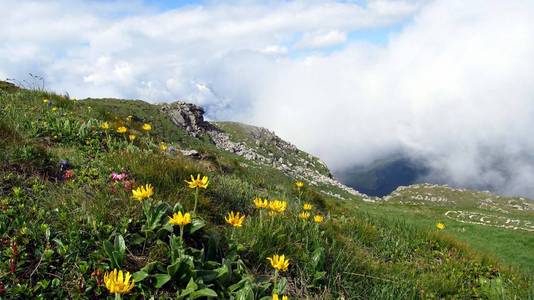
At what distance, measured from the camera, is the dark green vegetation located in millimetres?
3932

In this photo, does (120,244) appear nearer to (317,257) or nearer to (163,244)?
(163,244)

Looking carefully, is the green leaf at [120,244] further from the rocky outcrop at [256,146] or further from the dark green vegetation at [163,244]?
the rocky outcrop at [256,146]

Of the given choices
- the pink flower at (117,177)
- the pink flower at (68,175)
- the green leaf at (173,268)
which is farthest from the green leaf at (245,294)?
the pink flower at (68,175)

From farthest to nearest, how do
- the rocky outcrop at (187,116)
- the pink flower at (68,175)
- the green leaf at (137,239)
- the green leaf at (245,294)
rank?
the rocky outcrop at (187,116), the pink flower at (68,175), the green leaf at (137,239), the green leaf at (245,294)

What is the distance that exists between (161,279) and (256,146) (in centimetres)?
12338

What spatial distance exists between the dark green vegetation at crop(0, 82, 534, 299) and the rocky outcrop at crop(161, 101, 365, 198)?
2930 inches

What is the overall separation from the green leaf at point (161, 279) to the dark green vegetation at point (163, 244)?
0.04ft

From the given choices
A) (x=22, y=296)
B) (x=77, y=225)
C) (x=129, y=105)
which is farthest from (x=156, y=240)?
(x=129, y=105)

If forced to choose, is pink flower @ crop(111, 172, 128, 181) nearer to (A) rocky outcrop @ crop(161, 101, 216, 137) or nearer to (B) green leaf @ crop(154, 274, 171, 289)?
(B) green leaf @ crop(154, 274, 171, 289)

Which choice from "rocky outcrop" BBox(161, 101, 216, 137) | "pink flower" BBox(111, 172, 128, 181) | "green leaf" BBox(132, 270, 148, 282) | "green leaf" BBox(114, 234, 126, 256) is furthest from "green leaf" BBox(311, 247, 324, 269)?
"rocky outcrop" BBox(161, 101, 216, 137)

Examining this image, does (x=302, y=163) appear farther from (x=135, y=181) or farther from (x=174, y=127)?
(x=135, y=181)

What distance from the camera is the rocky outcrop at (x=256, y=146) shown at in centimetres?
10169

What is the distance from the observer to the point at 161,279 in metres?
3.91

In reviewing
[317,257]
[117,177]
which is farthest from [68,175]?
[317,257]
